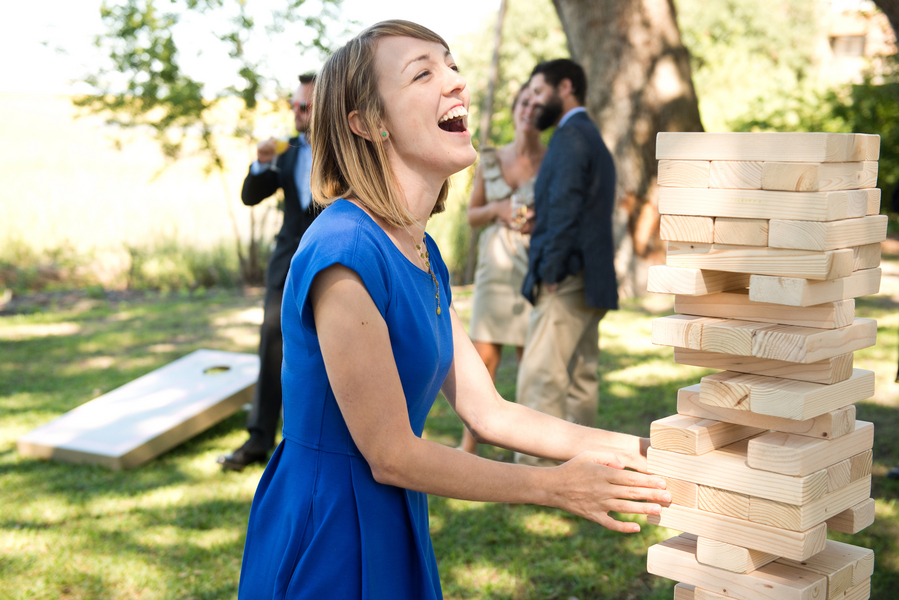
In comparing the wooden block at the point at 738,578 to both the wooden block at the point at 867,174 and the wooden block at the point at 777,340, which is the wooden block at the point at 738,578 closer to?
the wooden block at the point at 777,340

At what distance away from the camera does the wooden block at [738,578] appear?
5.32 ft

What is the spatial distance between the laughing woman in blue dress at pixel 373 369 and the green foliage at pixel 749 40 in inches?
968

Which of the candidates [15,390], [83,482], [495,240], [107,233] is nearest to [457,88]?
[495,240]

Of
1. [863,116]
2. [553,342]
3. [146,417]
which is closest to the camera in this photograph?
[553,342]

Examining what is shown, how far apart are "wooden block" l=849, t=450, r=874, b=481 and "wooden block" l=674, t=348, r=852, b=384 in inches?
8.5

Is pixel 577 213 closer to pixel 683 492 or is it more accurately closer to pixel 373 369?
pixel 683 492

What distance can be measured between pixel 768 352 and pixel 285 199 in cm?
380

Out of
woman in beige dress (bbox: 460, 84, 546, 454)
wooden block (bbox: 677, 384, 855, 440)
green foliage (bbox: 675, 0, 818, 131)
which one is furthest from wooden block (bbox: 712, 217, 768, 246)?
green foliage (bbox: 675, 0, 818, 131)

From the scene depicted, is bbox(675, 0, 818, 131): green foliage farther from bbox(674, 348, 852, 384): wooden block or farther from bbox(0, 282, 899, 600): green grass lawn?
bbox(674, 348, 852, 384): wooden block

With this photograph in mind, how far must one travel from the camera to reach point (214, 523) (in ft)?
13.5

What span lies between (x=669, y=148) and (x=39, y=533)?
3.85 meters

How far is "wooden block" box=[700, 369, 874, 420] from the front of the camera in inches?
61.7

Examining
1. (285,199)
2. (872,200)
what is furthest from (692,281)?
(285,199)

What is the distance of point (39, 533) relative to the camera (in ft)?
13.1
